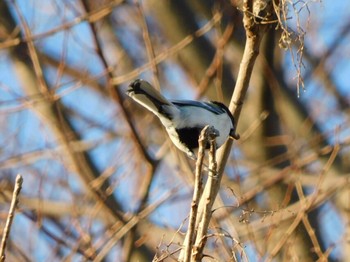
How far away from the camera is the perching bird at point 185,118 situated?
81.0 inches

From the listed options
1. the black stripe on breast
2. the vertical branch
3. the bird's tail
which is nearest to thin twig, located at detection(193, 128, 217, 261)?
the vertical branch

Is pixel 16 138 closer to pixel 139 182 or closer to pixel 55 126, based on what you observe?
pixel 55 126

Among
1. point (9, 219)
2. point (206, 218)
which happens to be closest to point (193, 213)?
point (206, 218)

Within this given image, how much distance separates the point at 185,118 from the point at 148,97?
6.8 inches

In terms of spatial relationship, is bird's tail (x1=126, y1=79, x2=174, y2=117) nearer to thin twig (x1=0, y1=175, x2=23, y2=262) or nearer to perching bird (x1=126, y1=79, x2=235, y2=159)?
perching bird (x1=126, y1=79, x2=235, y2=159)

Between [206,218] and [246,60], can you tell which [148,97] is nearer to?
[246,60]

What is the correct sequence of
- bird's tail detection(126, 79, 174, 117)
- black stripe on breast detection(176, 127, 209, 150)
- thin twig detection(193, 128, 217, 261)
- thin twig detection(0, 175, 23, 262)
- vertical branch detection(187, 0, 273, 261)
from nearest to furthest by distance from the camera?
thin twig detection(0, 175, 23, 262)
thin twig detection(193, 128, 217, 261)
vertical branch detection(187, 0, 273, 261)
bird's tail detection(126, 79, 174, 117)
black stripe on breast detection(176, 127, 209, 150)

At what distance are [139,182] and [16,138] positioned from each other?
895mm

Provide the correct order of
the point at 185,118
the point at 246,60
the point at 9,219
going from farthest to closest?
1. the point at 185,118
2. the point at 246,60
3. the point at 9,219

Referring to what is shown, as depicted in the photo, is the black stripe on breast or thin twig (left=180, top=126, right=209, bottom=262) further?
the black stripe on breast

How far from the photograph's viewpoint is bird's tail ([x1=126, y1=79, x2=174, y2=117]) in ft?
6.44

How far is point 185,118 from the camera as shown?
2166 mm

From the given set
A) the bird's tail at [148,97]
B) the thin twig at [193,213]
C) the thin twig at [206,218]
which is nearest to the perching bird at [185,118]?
the bird's tail at [148,97]

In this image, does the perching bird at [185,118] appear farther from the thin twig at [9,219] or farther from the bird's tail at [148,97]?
the thin twig at [9,219]
